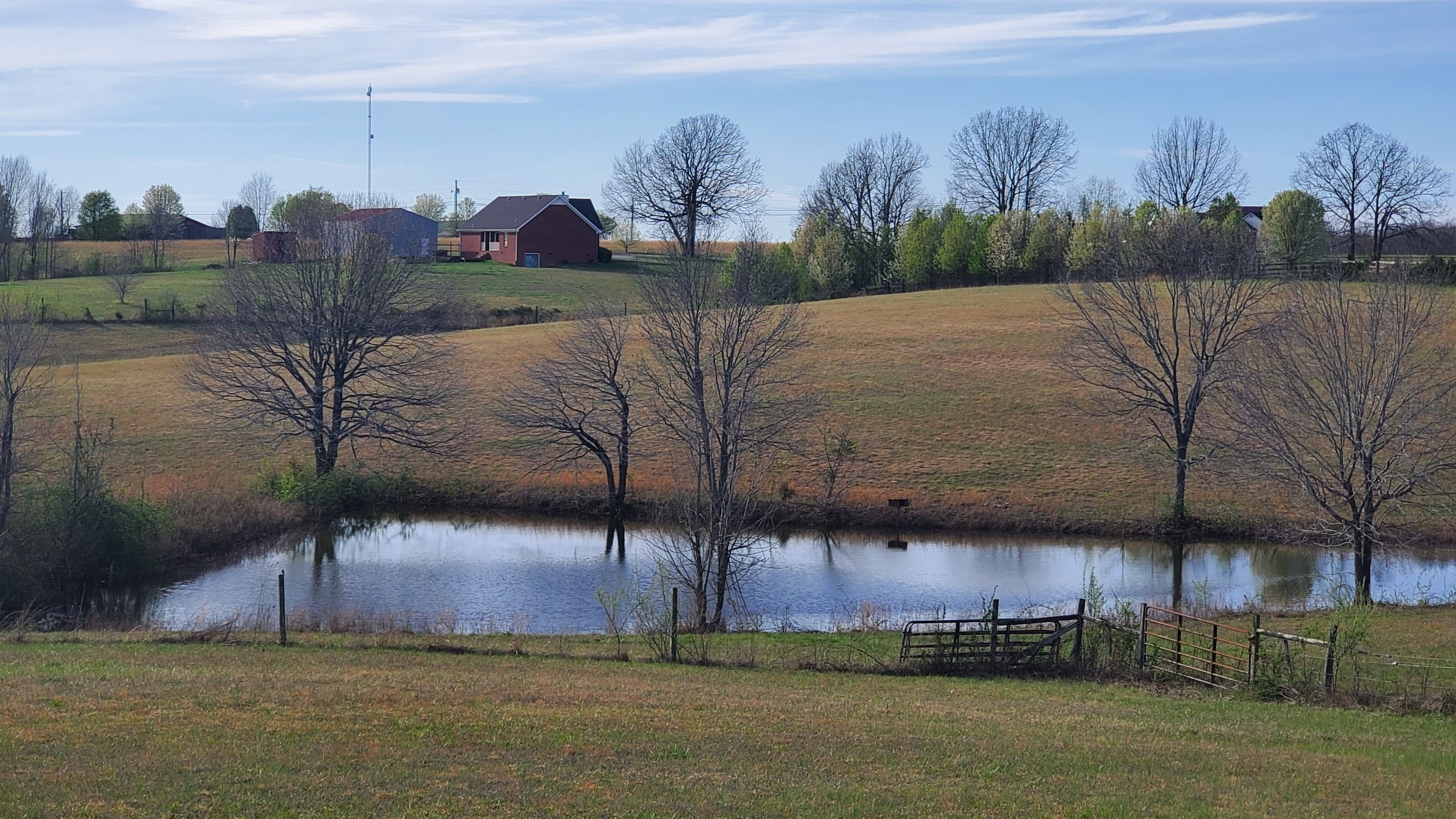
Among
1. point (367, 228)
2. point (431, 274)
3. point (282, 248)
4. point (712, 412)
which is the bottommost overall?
point (712, 412)

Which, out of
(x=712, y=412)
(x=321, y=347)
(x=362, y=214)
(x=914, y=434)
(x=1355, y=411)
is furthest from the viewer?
(x=362, y=214)

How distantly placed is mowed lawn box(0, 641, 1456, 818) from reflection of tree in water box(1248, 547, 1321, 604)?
52.4 feet

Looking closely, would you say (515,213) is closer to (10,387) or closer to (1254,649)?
(10,387)

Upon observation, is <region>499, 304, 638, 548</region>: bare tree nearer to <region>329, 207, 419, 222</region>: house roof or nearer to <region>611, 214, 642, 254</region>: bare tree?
<region>329, 207, 419, 222</region>: house roof

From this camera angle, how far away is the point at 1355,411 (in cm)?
2958

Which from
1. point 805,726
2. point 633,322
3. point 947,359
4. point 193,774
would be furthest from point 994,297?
point 193,774

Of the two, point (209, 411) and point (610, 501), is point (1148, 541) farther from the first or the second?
point (209, 411)

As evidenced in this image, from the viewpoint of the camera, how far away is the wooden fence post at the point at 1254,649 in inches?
733

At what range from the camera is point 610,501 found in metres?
42.2

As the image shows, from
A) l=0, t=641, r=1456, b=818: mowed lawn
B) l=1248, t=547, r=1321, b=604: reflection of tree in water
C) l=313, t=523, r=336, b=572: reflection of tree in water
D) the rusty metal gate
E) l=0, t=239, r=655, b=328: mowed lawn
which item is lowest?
l=313, t=523, r=336, b=572: reflection of tree in water

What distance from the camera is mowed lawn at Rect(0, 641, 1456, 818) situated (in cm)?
1083

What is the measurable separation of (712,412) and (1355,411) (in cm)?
1640

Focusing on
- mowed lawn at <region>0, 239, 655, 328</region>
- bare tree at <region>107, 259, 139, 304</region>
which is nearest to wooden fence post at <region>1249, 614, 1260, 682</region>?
mowed lawn at <region>0, 239, 655, 328</region>

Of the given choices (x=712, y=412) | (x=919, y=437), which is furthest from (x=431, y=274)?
(x=712, y=412)
